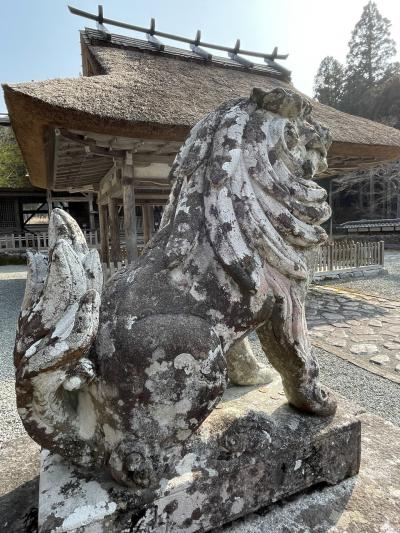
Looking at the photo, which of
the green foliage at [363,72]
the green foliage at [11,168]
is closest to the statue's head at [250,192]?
the green foliage at [11,168]

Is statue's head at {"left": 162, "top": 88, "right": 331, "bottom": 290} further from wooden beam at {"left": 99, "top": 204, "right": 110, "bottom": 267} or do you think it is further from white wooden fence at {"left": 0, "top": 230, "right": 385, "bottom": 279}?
wooden beam at {"left": 99, "top": 204, "right": 110, "bottom": 267}

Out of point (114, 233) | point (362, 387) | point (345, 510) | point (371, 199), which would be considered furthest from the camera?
point (371, 199)

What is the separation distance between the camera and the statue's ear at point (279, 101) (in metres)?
1.17

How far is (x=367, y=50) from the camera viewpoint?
22.6 m

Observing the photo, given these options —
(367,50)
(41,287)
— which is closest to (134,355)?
(41,287)

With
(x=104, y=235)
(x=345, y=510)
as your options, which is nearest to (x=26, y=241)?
(x=104, y=235)

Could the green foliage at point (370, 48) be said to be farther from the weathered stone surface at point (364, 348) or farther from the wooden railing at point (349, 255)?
the weathered stone surface at point (364, 348)

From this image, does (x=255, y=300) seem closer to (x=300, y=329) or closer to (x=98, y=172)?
(x=300, y=329)

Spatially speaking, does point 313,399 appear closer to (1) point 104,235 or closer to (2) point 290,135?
(2) point 290,135

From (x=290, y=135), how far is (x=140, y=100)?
3.91m

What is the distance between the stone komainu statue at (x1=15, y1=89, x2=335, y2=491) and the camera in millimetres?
900

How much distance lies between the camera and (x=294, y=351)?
1.16 metres

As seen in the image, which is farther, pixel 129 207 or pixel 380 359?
pixel 129 207

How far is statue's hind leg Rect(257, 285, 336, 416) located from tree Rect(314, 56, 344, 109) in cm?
2484
